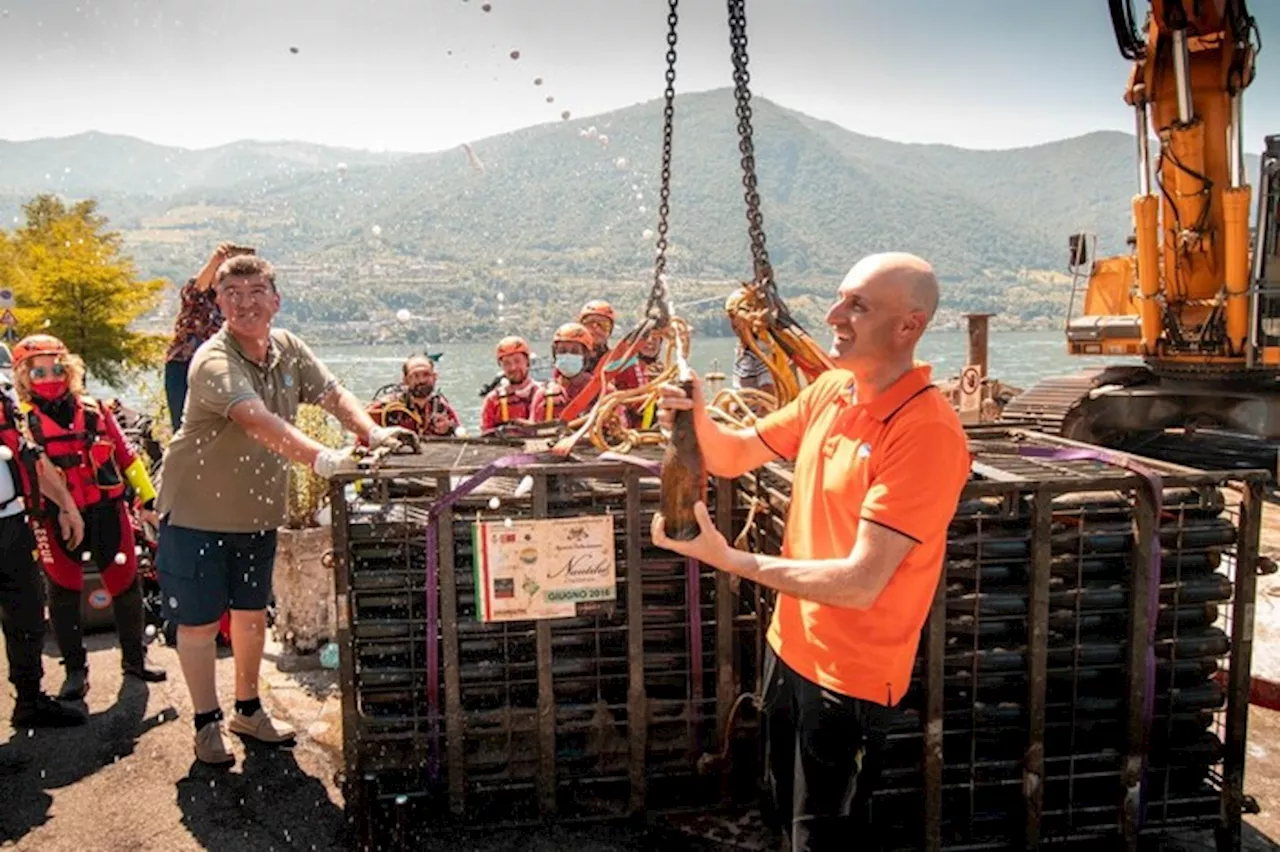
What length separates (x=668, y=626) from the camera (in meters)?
3.75

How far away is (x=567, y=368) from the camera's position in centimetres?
728

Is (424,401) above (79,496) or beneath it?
above

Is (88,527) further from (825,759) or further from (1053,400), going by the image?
(1053,400)

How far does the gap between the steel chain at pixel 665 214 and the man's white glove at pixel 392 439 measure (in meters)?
1.20

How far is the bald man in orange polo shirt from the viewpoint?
93.9 inches

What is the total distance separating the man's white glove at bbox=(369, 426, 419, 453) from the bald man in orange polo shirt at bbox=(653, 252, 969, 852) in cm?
165

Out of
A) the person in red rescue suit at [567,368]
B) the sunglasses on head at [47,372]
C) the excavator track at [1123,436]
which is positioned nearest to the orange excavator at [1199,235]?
the excavator track at [1123,436]

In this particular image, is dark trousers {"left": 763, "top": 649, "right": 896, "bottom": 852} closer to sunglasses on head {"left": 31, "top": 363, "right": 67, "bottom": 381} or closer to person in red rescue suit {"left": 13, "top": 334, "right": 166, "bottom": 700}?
person in red rescue suit {"left": 13, "top": 334, "right": 166, "bottom": 700}

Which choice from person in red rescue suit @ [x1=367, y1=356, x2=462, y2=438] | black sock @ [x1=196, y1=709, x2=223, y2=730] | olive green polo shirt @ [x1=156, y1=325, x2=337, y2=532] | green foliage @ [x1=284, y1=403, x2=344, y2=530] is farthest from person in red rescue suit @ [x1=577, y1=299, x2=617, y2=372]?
black sock @ [x1=196, y1=709, x2=223, y2=730]

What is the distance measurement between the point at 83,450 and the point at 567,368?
10.9 ft

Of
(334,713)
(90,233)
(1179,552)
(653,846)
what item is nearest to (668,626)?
(653,846)

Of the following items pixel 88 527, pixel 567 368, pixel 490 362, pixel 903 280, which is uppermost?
pixel 903 280

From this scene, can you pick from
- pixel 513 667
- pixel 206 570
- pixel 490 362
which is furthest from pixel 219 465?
pixel 490 362

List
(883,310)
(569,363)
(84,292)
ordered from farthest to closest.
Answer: (84,292) → (569,363) → (883,310)
